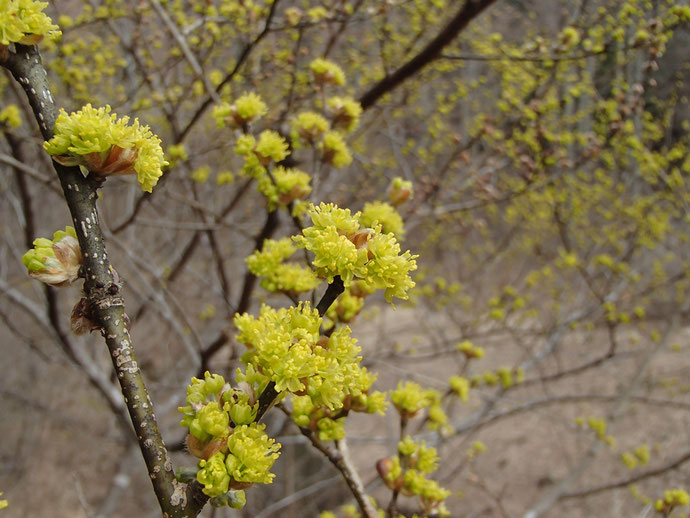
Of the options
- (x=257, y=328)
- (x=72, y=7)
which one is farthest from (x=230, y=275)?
(x=257, y=328)

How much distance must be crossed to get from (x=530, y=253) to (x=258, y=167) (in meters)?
6.61

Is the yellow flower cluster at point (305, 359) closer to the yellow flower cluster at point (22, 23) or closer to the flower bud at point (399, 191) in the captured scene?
the yellow flower cluster at point (22, 23)

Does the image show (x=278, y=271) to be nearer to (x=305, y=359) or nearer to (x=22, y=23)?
(x=305, y=359)

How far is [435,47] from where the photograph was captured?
2396 mm

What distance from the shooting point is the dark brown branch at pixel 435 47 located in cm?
224

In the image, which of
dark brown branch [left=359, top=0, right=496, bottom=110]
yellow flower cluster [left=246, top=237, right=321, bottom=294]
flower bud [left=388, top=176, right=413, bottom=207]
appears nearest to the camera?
yellow flower cluster [left=246, top=237, right=321, bottom=294]

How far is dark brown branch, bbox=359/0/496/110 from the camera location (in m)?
2.24

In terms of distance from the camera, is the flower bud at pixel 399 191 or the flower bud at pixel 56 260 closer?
the flower bud at pixel 56 260

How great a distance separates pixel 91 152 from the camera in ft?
2.71

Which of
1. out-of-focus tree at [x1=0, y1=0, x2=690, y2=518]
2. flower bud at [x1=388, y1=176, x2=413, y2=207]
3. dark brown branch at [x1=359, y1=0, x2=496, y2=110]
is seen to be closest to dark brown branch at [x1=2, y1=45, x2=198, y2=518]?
out-of-focus tree at [x1=0, y1=0, x2=690, y2=518]

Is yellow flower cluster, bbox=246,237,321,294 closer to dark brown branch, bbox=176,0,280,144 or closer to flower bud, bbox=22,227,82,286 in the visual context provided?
flower bud, bbox=22,227,82,286

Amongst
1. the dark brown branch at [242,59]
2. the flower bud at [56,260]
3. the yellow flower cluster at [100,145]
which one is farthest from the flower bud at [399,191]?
the flower bud at [56,260]

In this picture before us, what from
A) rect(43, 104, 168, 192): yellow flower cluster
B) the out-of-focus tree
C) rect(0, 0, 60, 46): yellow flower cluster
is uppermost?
rect(0, 0, 60, 46): yellow flower cluster

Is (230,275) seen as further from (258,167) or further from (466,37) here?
(258,167)
